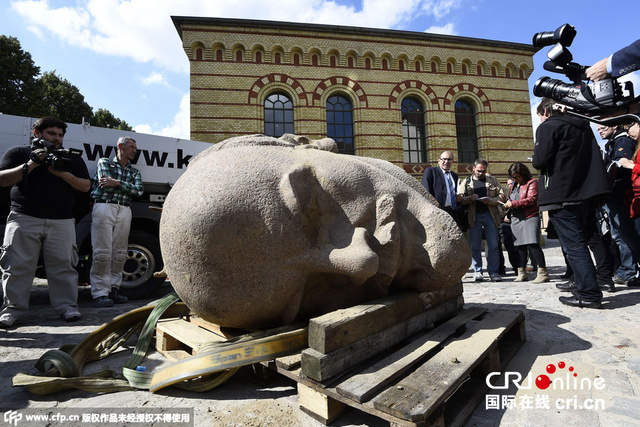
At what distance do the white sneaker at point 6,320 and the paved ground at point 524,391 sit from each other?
7cm

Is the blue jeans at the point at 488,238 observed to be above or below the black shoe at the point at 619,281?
above

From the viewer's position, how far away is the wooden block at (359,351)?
59.4 inches

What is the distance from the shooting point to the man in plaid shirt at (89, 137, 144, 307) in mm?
3988

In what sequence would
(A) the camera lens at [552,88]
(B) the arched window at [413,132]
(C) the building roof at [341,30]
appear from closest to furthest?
1. (A) the camera lens at [552,88]
2. (C) the building roof at [341,30]
3. (B) the arched window at [413,132]

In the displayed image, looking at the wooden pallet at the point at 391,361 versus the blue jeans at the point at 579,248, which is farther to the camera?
the blue jeans at the point at 579,248

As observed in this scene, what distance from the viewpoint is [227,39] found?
12.4 meters

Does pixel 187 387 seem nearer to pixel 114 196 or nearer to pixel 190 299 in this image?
pixel 190 299

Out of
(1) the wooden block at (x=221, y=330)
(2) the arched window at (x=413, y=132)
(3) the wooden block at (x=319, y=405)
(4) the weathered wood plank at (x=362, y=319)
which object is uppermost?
(2) the arched window at (x=413, y=132)

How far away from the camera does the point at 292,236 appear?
183cm

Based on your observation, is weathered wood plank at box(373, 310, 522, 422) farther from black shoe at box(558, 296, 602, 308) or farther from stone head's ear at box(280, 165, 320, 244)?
black shoe at box(558, 296, 602, 308)

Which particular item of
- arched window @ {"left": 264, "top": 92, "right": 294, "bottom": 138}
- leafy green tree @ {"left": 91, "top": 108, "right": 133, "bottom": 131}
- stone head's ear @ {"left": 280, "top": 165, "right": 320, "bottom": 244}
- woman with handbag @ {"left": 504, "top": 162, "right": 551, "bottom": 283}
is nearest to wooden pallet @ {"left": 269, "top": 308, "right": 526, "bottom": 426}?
stone head's ear @ {"left": 280, "top": 165, "right": 320, "bottom": 244}

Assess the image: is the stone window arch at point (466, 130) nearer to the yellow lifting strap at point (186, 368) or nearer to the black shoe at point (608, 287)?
the black shoe at point (608, 287)

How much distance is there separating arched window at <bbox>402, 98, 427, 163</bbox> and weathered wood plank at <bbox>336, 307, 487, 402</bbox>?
490 inches

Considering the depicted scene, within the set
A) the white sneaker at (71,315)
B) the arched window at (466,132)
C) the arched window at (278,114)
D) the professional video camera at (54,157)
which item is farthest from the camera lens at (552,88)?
the arched window at (466,132)
